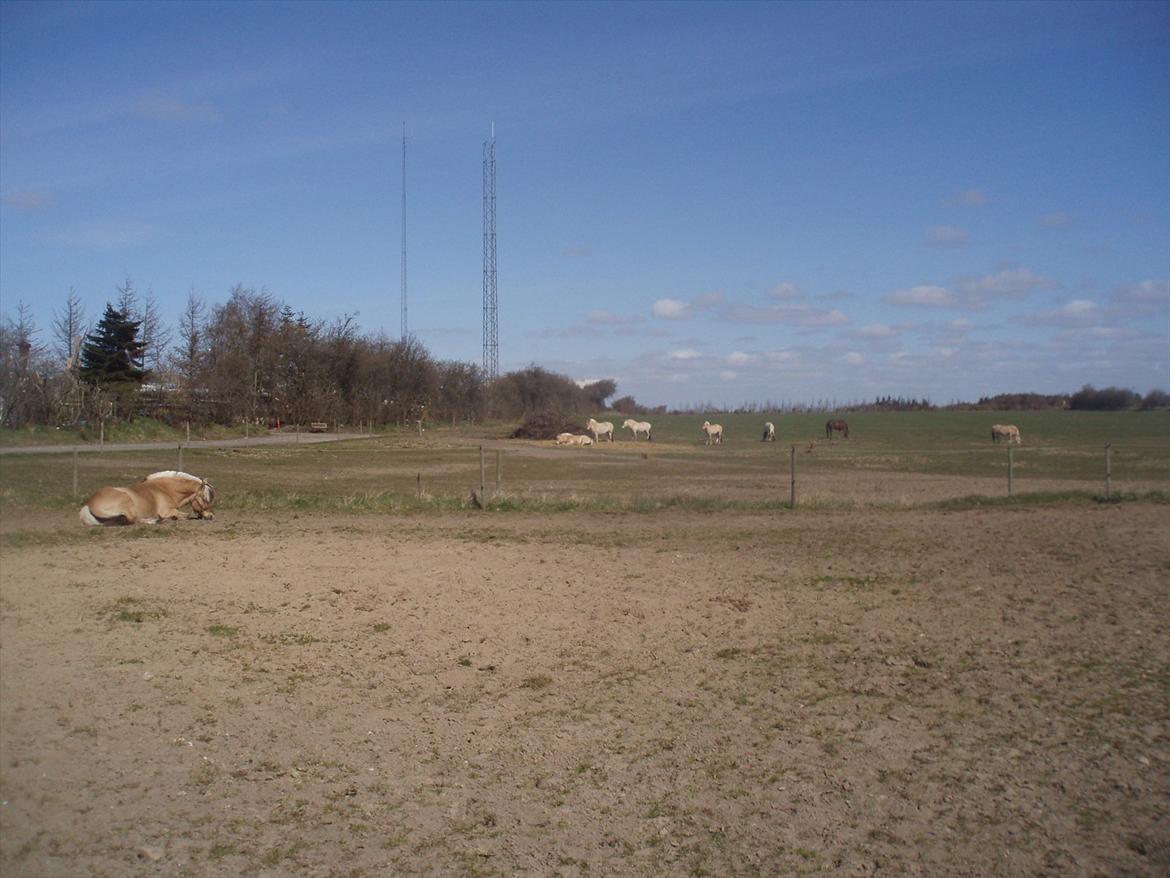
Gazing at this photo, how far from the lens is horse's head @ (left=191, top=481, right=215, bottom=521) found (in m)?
15.9

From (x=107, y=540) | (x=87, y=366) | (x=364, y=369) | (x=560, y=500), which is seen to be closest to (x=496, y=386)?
(x=364, y=369)

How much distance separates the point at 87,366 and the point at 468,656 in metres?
47.4

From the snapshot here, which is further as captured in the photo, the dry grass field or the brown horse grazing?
the brown horse grazing

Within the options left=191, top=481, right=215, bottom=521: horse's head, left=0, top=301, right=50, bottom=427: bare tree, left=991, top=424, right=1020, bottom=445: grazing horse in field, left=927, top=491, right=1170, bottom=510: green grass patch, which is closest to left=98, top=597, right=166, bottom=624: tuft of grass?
left=191, top=481, right=215, bottom=521: horse's head

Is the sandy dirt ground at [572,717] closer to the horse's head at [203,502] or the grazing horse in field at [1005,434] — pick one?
the horse's head at [203,502]

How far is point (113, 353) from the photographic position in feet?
162

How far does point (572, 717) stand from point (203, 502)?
11.5 meters

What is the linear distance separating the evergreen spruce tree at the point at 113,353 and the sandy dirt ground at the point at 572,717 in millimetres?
40331

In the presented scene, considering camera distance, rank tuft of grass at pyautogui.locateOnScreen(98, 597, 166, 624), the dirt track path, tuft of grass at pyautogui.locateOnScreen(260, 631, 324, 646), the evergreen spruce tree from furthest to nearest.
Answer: the evergreen spruce tree, the dirt track path, tuft of grass at pyautogui.locateOnScreen(98, 597, 166, 624), tuft of grass at pyautogui.locateOnScreen(260, 631, 324, 646)

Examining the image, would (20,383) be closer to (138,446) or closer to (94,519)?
(138,446)

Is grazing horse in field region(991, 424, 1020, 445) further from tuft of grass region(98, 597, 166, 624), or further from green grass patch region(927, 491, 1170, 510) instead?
tuft of grass region(98, 597, 166, 624)

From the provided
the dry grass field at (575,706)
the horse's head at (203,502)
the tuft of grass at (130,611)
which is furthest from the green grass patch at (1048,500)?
the tuft of grass at (130,611)

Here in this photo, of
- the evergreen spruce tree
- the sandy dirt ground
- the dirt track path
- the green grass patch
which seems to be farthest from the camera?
the evergreen spruce tree

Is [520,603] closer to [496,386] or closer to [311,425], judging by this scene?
[311,425]
